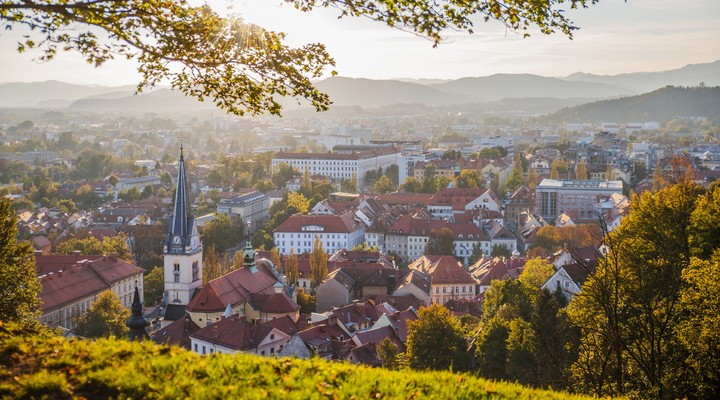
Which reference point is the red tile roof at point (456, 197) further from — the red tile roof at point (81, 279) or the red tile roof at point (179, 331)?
the red tile roof at point (179, 331)

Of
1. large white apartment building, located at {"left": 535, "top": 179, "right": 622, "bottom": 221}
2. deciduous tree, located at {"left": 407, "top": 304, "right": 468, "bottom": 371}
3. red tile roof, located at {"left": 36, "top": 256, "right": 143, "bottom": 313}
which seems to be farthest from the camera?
large white apartment building, located at {"left": 535, "top": 179, "right": 622, "bottom": 221}

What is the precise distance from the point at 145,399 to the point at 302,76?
375 centimetres

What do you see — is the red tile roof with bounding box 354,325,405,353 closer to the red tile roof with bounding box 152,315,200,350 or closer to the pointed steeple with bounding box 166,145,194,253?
the red tile roof with bounding box 152,315,200,350

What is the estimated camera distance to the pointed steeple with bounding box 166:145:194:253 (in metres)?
33.6

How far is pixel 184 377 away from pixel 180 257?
2793 cm

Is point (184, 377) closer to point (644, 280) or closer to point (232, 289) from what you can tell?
point (644, 280)

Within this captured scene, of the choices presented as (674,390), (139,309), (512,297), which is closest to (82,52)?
(139,309)

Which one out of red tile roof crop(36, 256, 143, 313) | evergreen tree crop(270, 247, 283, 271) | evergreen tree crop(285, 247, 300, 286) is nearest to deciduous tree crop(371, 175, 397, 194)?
evergreen tree crop(270, 247, 283, 271)

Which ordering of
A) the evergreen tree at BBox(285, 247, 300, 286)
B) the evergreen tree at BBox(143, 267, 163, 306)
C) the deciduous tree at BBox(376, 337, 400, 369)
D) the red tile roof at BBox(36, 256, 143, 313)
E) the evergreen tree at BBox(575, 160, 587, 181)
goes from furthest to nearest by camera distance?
the evergreen tree at BBox(575, 160, 587, 181) → the evergreen tree at BBox(285, 247, 300, 286) → the evergreen tree at BBox(143, 267, 163, 306) → the red tile roof at BBox(36, 256, 143, 313) → the deciduous tree at BBox(376, 337, 400, 369)

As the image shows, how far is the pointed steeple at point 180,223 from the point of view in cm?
3359

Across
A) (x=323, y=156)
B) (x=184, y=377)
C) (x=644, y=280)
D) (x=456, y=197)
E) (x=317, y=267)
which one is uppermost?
(x=184, y=377)

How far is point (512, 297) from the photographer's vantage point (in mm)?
26391

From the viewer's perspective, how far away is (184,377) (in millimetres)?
6379

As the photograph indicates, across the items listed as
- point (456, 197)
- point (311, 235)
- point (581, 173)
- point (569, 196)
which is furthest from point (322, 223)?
point (581, 173)
